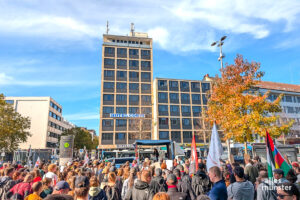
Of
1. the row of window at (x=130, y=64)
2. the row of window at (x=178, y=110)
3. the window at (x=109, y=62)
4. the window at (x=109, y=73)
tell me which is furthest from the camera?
the row of window at (x=130, y=64)

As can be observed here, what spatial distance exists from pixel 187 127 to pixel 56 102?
151 ft

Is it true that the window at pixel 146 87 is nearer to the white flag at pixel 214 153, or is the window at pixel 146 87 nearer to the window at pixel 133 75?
the window at pixel 133 75

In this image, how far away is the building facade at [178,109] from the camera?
54.6 metres

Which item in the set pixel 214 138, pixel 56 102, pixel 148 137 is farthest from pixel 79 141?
pixel 214 138

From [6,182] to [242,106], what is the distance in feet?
48.1

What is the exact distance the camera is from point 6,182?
6.05m

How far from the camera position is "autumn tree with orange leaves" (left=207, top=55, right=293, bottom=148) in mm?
15031

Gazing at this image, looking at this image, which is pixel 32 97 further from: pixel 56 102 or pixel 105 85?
pixel 105 85

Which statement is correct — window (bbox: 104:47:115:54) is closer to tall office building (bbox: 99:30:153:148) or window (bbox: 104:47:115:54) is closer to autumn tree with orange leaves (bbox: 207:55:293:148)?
tall office building (bbox: 99:30:153:148)

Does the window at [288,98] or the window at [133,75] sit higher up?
the window at [133,75]

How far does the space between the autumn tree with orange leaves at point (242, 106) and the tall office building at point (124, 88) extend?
3185cm

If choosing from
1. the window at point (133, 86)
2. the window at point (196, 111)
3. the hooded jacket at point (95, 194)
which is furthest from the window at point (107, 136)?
the hooded jacket at point (95, 194)

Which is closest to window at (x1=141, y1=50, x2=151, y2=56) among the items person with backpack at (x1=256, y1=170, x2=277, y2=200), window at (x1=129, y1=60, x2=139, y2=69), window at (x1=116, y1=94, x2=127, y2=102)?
window at (x1=129, y1=60, x2=139, y2=69)

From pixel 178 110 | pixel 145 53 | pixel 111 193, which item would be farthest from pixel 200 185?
pixel 145 53
